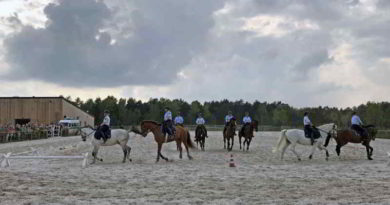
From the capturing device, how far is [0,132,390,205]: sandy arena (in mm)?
11938

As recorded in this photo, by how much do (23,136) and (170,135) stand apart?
92.4 feet

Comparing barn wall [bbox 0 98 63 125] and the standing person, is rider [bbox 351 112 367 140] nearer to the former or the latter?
the standing person

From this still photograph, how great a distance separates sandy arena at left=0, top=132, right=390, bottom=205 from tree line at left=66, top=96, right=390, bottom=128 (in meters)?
104

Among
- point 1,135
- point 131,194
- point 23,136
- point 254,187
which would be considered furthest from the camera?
point 23,136

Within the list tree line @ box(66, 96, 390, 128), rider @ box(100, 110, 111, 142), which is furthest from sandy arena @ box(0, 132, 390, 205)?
tree line @ box(66, 96, 390, 128)

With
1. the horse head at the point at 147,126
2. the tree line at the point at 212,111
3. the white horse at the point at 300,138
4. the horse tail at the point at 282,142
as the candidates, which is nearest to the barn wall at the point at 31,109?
the horse head at the point at 147,126

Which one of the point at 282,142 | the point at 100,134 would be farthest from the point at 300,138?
the point at 100,134

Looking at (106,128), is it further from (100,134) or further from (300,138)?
(300,138)

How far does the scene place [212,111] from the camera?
189250 millimetres

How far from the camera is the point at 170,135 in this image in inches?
886

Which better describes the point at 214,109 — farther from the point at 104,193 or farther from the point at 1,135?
the point at 104,193

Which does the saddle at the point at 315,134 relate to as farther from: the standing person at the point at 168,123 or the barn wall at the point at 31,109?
the barn wall at the point at 31,109

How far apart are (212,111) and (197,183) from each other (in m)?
175

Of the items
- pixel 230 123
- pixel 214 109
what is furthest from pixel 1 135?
pixel 214 109
